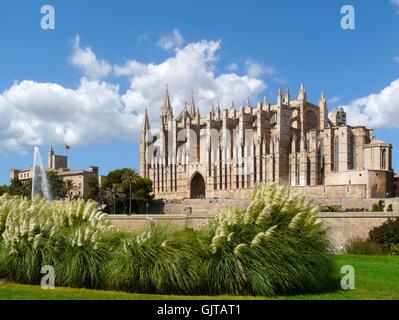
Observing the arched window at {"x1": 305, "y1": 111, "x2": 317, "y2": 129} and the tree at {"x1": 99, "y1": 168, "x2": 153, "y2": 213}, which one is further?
the arched window at {"x1": 305, "y1": 111, "x2": 317, "y2": 129}

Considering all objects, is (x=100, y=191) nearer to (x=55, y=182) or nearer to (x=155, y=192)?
(x=55, y=182)

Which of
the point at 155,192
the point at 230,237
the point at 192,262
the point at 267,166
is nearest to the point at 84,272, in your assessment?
the point at 192,262

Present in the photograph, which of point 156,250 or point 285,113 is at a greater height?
point 285,113

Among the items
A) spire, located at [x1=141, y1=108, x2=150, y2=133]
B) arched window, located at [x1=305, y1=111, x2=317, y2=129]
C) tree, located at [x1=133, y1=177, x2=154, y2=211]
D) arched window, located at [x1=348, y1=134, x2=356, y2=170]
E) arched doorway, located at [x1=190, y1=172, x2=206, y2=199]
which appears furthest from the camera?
spire, located at [x1=141, y1=108, x2=150, y2=133]

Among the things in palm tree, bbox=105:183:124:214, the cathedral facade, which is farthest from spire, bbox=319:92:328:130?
palm tree, bbox=105:183:124:214

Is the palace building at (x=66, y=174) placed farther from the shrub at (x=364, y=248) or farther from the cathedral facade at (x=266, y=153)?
the shrub at (x=364, y=248)

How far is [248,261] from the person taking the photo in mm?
11336

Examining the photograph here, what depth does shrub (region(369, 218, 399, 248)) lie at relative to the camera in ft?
74.1

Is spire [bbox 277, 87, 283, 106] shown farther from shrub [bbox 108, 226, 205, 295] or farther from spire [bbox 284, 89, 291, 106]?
shrub [bbox 108, 226, 205, 295]

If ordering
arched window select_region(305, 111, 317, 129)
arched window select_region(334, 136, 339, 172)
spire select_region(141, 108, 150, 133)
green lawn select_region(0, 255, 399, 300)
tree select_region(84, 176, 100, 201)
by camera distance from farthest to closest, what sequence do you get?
1. spire select_region(141, 108, 150, 133)
2. arched window select_region(305, 111, 317, 129)
3. tree select_region(84, 176, 100, 201)
4. arched window select_region(334, 136, 339, 172)
5. green lawn select_region(0, 255, 399, 300)

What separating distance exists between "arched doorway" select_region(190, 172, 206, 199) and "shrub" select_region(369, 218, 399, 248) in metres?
45.8
